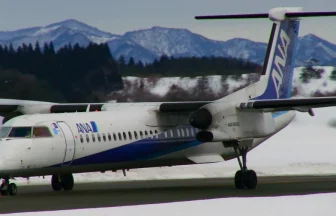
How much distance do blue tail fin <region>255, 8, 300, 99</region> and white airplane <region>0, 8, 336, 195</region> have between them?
3 cm

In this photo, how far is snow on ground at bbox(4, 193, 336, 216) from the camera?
53.3ft

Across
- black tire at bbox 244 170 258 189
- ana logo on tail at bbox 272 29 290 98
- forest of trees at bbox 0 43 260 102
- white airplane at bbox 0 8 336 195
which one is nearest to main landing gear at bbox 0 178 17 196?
white airplane at bbox 0 8 336 195

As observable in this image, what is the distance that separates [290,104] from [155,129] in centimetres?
384

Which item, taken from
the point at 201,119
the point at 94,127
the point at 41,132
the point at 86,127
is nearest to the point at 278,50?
the point at 201,119

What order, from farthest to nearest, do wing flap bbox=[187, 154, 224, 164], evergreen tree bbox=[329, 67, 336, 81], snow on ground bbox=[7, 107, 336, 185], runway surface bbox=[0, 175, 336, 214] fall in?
evergreen tree bbox=[329, 67, 336, 81] < snow on ground bbox=[7, 107, 336, 185] < wing flap bbox=[187, 154, 224, 164] < runway surface bbox=[0, 175, 336, 214]

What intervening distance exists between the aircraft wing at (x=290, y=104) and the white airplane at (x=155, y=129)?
0.02 metres

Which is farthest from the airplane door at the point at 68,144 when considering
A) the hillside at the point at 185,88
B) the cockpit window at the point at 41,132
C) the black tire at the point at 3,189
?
the hillside at the point at 185,88

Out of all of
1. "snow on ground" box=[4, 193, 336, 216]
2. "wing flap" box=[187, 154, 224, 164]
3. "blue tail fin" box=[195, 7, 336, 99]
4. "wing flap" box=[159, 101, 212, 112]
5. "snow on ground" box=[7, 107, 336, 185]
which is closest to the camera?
"snow on ground" box=[4, 193, 336, 216]

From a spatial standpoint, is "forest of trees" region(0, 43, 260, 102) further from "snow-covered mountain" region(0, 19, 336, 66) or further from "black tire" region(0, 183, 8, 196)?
"black tire" region(0, 183, 8, 196)

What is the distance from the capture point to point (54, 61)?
4538cm

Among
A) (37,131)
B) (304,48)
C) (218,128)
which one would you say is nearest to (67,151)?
(37,131)

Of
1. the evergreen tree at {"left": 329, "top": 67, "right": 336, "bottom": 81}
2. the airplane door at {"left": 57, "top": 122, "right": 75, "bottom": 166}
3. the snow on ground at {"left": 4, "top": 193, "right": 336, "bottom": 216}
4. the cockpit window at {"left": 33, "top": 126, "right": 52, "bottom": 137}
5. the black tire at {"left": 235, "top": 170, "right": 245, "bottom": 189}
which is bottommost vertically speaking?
the black tire at {"left": 235, "top": 170, "right": 245, "bottom": 189}

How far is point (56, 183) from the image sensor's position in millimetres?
25062

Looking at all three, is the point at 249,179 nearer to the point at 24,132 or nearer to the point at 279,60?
the point at 279,60
